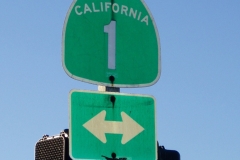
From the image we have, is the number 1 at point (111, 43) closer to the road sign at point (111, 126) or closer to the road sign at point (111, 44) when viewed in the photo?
the road sign at point (111, 44)

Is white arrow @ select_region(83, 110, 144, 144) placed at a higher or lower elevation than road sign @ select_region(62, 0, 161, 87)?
lower

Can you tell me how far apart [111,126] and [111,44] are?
0.64 m

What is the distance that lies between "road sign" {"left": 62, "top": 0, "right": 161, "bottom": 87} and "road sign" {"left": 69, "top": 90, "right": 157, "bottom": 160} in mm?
164

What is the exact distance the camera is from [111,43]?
4.96 meters

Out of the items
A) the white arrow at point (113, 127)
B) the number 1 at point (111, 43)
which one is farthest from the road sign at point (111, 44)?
the white arrow at point (113, 127)

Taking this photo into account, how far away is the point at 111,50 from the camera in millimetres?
4938

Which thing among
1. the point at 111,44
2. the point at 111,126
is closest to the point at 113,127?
the point at 111,126

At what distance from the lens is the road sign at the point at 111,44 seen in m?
4.82

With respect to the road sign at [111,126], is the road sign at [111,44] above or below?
above

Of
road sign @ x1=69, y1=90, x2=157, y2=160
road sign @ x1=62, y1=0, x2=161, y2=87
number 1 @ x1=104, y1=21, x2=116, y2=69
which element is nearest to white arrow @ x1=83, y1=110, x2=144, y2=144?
road sign @ x1=69, y1=90, x2=157, y2=160

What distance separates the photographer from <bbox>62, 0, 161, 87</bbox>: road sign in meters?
4.82

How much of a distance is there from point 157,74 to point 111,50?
17.4 inches

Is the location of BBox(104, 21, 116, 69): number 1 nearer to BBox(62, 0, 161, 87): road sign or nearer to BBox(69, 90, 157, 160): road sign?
BBox(62, 0, 161, 87): road sign

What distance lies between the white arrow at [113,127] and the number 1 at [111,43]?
396 mm
